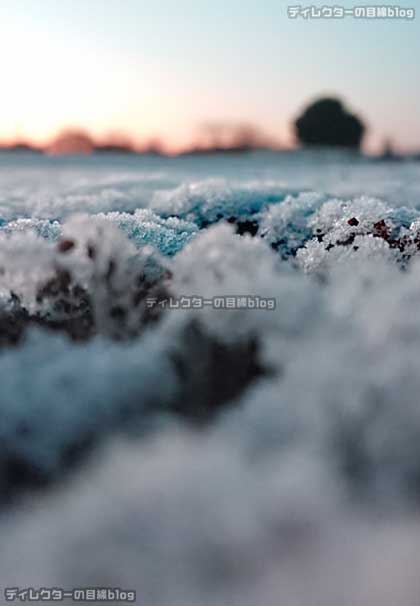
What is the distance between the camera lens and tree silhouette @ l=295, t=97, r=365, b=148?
4887mm

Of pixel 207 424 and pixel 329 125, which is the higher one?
pixel 329 125

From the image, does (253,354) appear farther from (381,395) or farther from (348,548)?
(348,548)

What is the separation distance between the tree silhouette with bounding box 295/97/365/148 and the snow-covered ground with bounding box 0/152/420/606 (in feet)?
6.79

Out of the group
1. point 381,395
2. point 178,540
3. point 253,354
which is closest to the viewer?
point 178,540

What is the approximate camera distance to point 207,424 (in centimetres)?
223

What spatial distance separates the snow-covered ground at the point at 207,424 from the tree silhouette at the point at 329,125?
6.79ft

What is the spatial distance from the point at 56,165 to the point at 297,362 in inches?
267

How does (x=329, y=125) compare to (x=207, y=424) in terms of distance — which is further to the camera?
(x=329, y=125)

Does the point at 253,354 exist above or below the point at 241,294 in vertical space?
below

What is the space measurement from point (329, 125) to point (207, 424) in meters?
3.56

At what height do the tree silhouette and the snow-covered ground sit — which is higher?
the tree silhouette

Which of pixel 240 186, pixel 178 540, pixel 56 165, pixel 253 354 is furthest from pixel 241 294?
pixel 56 165

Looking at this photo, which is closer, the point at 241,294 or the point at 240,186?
the point at 241,294

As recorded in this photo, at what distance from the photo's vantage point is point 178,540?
1914mm
